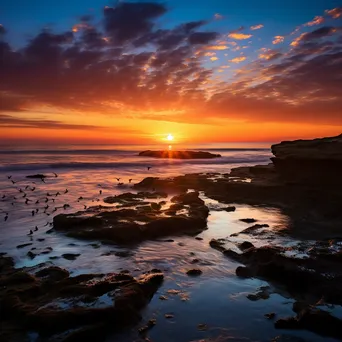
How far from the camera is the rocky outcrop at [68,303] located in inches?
275

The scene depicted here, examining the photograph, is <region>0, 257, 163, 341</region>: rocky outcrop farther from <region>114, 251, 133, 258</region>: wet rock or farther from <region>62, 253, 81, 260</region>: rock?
<region>114, 251, 133, 258</region>: wet rock

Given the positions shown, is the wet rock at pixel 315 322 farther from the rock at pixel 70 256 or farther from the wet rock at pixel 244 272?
the rock at pixel 70 256

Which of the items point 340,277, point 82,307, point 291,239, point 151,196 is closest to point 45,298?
point 82,307

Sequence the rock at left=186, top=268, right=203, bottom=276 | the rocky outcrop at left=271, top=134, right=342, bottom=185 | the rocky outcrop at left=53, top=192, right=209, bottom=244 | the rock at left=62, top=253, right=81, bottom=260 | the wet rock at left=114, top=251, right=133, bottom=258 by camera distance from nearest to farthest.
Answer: the rock at left=186, top=268, right=203, bottom=276 < the rock at left=62, top=253, right=81, bottom=260 < the wet rock at left=114, top=251, right=133, bottom=258 < the rocky outcrop at left=53, top=192, right=209, bottom=244 < the rocky outcrop at left=271, top=134, right=342, bottom=185

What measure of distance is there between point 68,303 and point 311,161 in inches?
829

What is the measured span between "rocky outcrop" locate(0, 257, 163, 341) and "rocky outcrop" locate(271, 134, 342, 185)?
17803mm

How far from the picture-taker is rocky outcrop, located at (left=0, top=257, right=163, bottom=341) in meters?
6.99

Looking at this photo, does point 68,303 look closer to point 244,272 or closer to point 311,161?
point 244,272

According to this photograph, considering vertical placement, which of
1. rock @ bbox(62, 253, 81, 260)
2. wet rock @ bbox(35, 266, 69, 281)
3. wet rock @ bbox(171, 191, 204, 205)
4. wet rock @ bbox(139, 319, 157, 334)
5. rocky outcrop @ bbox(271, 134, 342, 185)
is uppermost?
rocky outcrop @ bbox(271, 134, 342, 185)

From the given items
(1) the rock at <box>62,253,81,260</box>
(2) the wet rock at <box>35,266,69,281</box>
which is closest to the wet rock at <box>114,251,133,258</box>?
(1) the rock at <box>62,253,81,260</box>

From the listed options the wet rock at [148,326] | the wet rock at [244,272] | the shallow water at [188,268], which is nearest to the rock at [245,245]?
the shallow water at [188,268]

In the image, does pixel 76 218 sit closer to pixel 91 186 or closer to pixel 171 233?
pixel 171 233

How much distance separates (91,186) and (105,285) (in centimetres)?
2465

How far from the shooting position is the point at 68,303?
7660mm
